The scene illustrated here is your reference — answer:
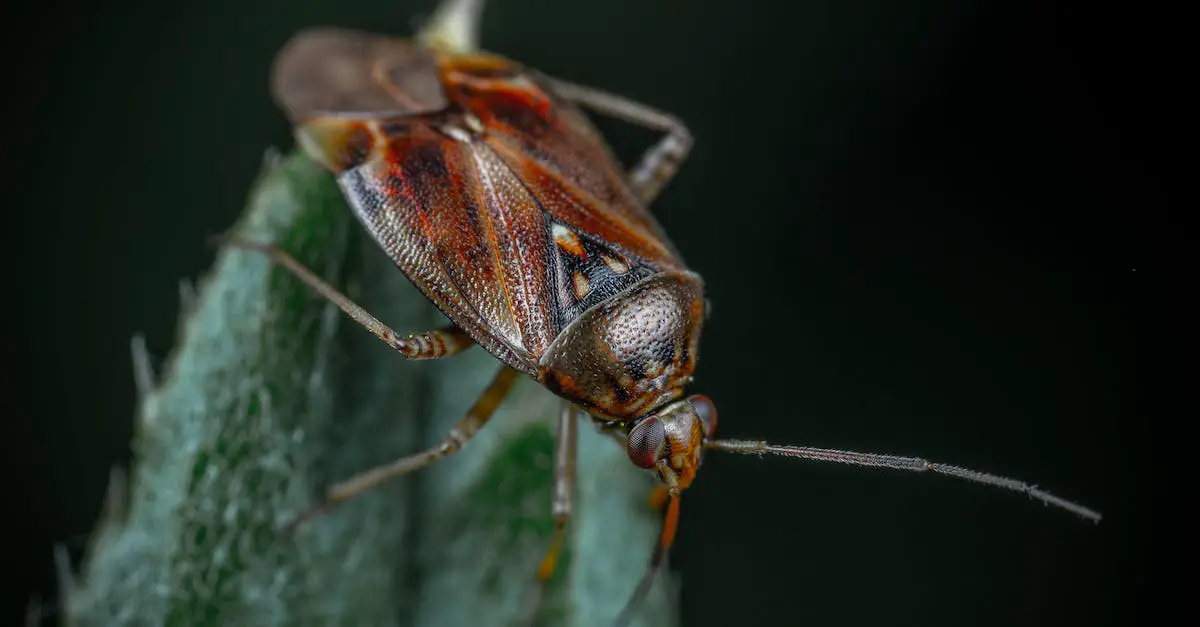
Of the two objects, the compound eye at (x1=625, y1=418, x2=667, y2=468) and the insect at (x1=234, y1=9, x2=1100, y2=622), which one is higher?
the insect at (x1=234, y1=9, x2=1100, y2=622)

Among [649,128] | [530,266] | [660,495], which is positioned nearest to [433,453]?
[530,266]

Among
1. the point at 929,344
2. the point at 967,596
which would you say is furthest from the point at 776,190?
the point at 967,596

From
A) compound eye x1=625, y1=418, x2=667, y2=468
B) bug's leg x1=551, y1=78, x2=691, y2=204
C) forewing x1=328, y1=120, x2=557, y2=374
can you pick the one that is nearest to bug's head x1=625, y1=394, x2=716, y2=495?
A: compound eye x1=625, y1=418, x2=667, y2=468

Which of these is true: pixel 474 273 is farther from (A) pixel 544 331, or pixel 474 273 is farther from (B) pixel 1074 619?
(B) pixel 1074 619

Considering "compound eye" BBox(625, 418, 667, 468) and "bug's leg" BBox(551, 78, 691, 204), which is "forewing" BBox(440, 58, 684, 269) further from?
"compound eye" BBox(625, 418, 667, 468)

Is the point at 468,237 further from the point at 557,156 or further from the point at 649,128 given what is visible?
the point at 649,128

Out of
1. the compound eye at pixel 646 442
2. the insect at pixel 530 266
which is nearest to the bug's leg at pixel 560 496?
the insect at pixel 530 266
